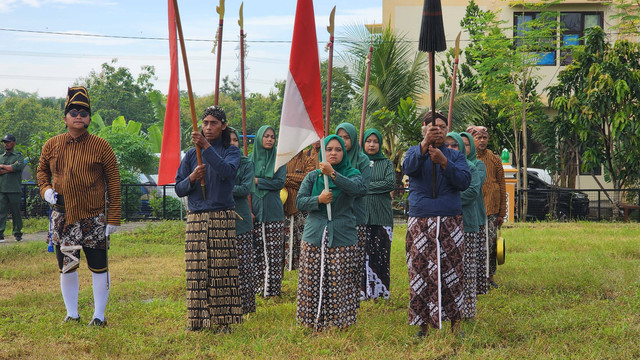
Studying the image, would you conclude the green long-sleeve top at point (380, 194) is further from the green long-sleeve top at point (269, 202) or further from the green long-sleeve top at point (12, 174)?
the green long-sleeve top at point (12, 174)

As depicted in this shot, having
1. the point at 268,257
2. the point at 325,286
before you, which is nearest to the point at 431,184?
the point at 325,286

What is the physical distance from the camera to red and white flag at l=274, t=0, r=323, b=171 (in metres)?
5.67

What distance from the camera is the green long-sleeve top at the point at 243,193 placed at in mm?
6352

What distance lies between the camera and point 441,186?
553 cm

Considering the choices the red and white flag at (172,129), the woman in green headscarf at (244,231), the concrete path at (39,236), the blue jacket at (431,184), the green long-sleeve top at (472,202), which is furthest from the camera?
the concrete path at (39,236)

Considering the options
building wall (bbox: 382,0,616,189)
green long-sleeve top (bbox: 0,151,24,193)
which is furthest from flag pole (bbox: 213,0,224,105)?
building wall (bbox: 382,0,616,189)

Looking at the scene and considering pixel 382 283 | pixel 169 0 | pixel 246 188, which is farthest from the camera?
pixel 382 283

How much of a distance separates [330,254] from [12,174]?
949cm

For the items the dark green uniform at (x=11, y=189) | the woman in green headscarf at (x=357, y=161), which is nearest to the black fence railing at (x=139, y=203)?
the dark green uniform at (x=11, y=189)

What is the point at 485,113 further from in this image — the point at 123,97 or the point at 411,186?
the point at 123,97

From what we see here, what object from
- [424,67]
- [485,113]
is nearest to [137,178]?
[424,67]

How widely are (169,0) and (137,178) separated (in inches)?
575

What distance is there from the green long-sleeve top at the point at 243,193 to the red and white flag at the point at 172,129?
72 cm

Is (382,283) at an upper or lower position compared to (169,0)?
lower
